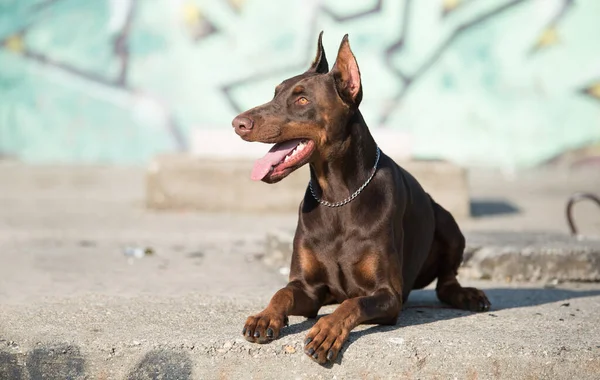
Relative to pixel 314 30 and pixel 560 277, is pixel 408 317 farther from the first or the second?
pixel 314 30

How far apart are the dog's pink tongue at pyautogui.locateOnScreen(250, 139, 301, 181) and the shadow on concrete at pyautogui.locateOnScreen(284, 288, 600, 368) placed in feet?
2.46

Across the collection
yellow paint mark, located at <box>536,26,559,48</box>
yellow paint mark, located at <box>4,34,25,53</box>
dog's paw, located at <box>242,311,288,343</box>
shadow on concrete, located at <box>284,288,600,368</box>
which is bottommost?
yellow paint mark, located at <box>4,34,25,53</box>

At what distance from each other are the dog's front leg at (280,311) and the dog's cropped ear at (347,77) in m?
0.95

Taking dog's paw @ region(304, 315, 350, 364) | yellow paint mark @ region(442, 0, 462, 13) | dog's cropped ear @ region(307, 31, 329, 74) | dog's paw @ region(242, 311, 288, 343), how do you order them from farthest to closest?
yellow paint mark @ region(442, 0, 462, 13), dog's cropped ear @ region(307, 31, 329, 74), dog's paw @ region(242, 311, 288, 343), dog's paw @ region(304, 315, 350, 364)

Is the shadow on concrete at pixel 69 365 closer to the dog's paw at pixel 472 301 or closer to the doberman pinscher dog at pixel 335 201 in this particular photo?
the doberman pinscher dog at pixel 335 201

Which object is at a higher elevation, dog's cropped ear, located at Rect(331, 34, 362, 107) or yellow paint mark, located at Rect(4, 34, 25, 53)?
dog's cropped ear, located at Rect(331, 34, 362, 107)

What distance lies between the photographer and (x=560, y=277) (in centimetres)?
662

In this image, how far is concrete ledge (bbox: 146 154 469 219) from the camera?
10.3 metres

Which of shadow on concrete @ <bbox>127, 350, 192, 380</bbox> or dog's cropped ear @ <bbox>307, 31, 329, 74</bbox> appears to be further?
dog's cropped ear @ <bbox>307, 31, 329, 74</bbox>

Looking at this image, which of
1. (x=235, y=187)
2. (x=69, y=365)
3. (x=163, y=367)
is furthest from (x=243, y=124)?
(x=235, y=187)

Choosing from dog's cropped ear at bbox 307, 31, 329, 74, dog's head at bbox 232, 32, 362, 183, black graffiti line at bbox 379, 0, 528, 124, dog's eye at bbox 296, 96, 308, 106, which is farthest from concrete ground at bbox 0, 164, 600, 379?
black graffiti line at bbox 379, 0, 528, 124

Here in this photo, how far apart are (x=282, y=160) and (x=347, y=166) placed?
1.25 ft

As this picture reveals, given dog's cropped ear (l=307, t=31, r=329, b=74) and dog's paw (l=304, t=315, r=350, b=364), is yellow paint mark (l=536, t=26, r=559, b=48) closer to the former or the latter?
dog's cropped ear (l=307, t=31, r=329, b=74)

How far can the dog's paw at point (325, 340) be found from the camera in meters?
3.93
